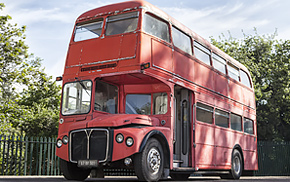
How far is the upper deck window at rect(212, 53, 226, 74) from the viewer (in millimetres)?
11998

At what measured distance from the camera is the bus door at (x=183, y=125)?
998 cm

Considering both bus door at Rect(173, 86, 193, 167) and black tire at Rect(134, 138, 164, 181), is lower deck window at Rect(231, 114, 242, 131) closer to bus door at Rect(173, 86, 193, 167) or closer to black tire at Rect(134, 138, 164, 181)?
bus door at Rect(173, 86, 193, 167)

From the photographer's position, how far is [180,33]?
1006 cm

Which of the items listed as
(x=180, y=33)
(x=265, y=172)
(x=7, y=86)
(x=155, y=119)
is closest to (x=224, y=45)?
(x=265, y=172)

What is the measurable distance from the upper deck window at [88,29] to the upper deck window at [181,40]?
2.00 meters

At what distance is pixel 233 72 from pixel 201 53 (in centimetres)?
301

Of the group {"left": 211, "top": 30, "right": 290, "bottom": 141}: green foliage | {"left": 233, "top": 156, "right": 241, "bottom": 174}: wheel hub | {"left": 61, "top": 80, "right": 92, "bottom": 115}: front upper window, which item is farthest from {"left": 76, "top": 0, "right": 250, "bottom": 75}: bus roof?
{"left": 211, "top": 30, "right": 290, "bottom": 141}: green foliage

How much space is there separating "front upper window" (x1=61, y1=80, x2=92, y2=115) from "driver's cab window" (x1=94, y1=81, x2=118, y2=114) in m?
0.20

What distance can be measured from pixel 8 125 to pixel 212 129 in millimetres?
10958

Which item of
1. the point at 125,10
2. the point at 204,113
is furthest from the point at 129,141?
the point at 204,113

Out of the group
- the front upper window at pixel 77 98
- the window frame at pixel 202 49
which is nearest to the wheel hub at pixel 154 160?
the front upper window at pixel 77 98

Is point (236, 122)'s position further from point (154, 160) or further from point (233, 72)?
point (154, 160)

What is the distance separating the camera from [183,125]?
10172 millimetres

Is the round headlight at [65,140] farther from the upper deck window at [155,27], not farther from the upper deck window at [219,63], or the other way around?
the upper deck window at [219,63]
